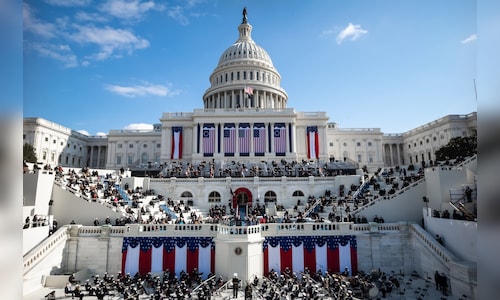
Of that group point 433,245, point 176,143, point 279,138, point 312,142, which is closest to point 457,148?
point 312,142

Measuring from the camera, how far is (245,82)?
89562 mm

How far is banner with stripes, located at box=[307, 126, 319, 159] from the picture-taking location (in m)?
70.8

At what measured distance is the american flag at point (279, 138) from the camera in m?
69.3

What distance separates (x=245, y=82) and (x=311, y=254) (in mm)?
69379

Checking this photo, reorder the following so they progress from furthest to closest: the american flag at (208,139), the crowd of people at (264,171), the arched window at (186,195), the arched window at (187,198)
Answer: the american flag at (208,139) → the crowd of people at (264,171) → the arched window at (186,195) → the arched window at (187,198)

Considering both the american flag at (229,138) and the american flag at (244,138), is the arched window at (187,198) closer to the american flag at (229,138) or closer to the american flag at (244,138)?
the american flag at (229,138)

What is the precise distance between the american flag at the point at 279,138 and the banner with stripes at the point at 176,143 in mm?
22705

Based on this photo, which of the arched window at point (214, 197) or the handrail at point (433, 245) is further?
the arched window at point (214, 197)

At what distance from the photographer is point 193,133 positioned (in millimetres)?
71938

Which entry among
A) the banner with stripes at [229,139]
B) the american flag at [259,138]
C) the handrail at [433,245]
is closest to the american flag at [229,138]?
the banner with stripes at [229,139]

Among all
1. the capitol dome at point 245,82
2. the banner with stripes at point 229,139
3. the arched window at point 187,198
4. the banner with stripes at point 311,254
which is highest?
the capitol dome at point 245,82

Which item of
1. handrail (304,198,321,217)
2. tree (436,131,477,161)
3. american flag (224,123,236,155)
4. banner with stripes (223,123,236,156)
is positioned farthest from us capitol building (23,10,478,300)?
tree (436,131,477,161)

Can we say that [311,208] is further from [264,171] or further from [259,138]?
[259,138]

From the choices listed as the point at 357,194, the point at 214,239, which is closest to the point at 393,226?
the point at 357,194
